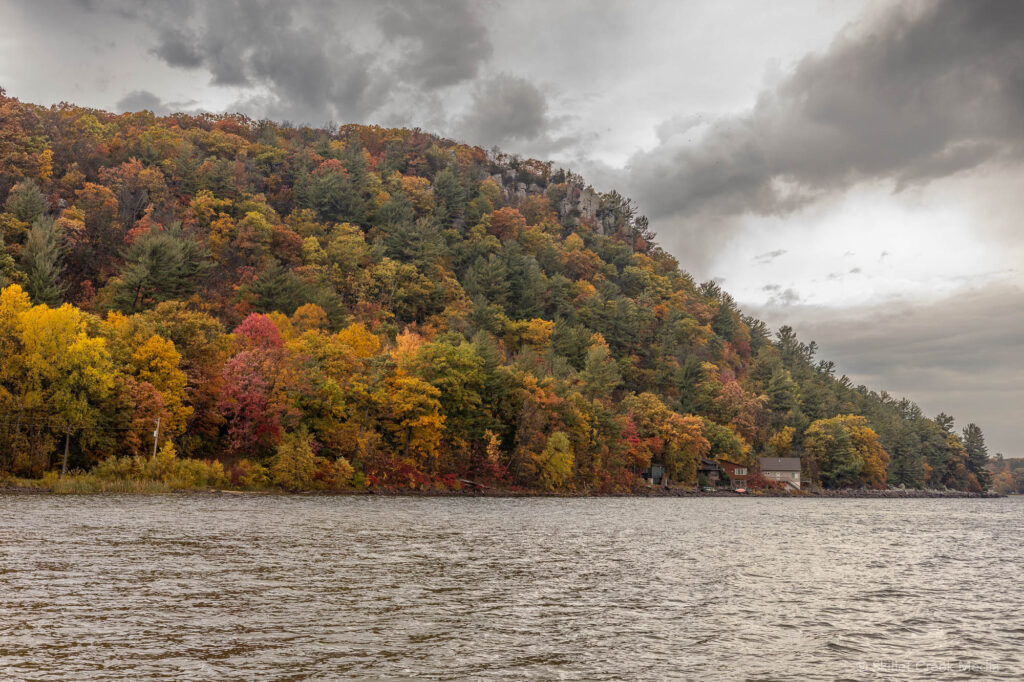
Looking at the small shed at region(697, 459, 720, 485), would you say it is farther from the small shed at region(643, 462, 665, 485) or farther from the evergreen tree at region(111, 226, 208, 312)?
the evergreen tree at region(111, 226, 208, 312)

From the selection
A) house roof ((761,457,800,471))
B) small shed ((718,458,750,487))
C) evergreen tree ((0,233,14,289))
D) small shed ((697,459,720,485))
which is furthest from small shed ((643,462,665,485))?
evergreen tree ((0,233,14,289))

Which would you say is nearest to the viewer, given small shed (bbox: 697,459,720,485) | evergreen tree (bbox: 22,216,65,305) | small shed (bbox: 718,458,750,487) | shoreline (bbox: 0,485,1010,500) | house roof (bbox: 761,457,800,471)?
shoreline (bbox: 0,485,1010,500)

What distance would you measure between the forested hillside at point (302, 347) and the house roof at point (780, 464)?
748 centimetres

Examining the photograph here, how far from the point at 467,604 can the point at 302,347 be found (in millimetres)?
71746

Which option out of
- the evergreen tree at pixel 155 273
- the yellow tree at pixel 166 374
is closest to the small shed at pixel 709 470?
the evergreen tree at pixel 155 273

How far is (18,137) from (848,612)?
15142cm

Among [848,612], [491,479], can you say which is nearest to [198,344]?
[491,479]

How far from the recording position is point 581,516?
229ft

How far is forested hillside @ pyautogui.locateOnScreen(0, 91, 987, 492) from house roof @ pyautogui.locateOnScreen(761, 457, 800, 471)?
7479 mm

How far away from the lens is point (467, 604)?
2442cm

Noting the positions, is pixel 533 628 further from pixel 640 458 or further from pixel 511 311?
pixel 511 311

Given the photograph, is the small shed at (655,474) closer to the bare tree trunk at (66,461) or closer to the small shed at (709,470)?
the small shed at (709,470)

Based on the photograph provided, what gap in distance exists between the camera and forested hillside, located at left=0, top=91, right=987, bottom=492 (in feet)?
238

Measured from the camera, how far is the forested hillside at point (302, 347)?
72.7m
